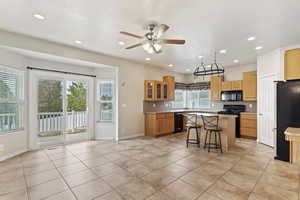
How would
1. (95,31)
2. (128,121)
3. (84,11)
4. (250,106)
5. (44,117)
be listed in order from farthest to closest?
(250,106)
(128,121)
(44,117)
(95,31)
(84,11)

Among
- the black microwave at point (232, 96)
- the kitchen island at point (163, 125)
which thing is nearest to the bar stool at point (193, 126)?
the kitchen island at point (163, 125)

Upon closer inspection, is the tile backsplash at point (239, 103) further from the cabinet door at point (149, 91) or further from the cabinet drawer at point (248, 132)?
the cabinet door at point (149, 91)

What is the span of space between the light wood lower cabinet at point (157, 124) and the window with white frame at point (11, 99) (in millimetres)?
3906

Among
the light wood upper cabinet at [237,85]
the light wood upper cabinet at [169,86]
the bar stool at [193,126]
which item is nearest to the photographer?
the bar stool at [193,126]

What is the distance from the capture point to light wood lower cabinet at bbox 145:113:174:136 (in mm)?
5762

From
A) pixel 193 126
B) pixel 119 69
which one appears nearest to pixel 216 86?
pixel 193 126

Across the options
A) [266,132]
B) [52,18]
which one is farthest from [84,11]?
[266,132]

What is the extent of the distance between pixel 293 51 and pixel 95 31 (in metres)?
4.99

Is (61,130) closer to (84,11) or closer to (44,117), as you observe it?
(44,117)

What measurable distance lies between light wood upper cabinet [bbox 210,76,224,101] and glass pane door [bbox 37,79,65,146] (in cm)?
594

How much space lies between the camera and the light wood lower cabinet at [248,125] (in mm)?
5344

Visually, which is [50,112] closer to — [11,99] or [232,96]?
[11,99]

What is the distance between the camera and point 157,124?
228 inches

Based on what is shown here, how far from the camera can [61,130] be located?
4793mm
